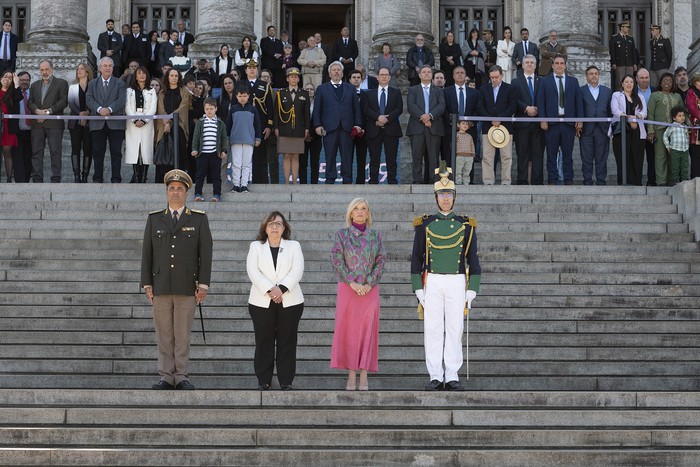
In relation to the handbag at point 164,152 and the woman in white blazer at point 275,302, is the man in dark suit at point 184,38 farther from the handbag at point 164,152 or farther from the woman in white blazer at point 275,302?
the woman in white blazer at point 275,302

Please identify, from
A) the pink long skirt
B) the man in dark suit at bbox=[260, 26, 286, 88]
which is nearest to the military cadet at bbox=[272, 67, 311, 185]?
the man in dark suit at bbox=[260, 26, 286, 88]

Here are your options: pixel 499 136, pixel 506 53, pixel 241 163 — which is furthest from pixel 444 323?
pixel 506 53

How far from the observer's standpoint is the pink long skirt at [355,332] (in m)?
11.0

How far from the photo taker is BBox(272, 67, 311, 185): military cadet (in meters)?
17.7

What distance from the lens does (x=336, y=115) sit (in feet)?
58.1

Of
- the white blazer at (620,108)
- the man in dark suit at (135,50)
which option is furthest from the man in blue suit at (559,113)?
the man in dark suit at (135,50)

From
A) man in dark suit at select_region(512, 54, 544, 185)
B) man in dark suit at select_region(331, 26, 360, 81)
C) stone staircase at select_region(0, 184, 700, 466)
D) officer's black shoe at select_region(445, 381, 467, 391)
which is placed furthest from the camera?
man in dark suit at select_region(331, 26, 360, 81)

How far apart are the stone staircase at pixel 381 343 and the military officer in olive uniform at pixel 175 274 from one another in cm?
63

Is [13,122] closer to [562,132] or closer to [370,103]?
[370,103]

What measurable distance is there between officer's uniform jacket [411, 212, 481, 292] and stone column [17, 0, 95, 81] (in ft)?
45.1

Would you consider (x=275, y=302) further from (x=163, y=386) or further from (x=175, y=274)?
(x=163, y=386)

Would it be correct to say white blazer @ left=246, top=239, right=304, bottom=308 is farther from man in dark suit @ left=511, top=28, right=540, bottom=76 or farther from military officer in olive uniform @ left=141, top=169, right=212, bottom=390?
man in dark suit @ left=511, top=28, right=540, bottom=76

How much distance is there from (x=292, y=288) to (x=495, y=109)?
25.7 ft

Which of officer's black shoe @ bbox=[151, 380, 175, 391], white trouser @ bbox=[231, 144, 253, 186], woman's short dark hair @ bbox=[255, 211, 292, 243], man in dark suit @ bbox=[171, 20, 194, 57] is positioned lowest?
officer's black shoe @ bbox=[151, 380, 175, 391]
